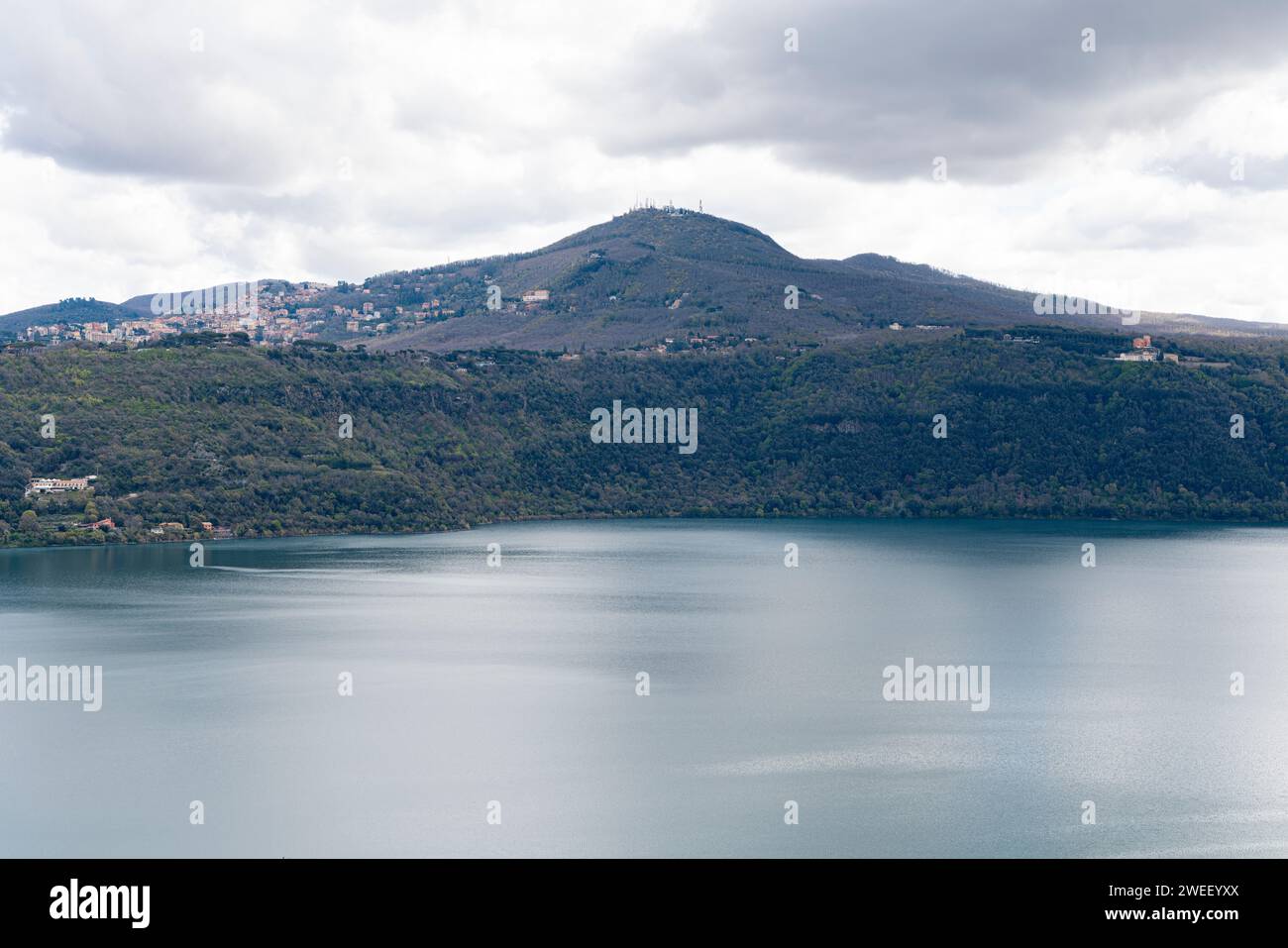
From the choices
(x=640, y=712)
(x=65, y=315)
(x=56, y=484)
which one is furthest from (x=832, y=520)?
(x=65, y=315)

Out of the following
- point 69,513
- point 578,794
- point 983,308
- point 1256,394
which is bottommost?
point 578,794

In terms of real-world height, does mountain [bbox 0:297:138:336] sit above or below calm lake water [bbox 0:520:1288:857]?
above

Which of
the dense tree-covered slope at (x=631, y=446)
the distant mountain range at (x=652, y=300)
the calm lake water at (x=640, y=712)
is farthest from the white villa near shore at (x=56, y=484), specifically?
the distant mountain range at (x=652, y=300)

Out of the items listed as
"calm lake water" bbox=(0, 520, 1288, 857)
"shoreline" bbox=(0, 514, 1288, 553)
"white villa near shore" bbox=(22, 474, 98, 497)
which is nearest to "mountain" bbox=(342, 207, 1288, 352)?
"shoreline" bbox=(0, 514, 1288, 553)

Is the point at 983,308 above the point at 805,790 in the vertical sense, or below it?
above

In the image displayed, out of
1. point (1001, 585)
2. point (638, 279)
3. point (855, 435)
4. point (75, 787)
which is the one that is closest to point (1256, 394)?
point (855, 435)

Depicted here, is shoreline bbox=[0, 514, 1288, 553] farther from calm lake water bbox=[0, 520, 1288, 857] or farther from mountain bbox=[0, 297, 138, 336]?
mountain bbox=[0, 297, 138, 336]

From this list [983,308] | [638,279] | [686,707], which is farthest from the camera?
[638,279]

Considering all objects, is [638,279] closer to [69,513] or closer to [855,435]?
[855,435]
